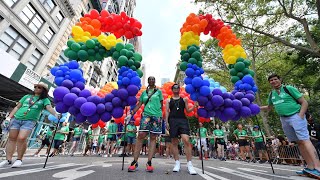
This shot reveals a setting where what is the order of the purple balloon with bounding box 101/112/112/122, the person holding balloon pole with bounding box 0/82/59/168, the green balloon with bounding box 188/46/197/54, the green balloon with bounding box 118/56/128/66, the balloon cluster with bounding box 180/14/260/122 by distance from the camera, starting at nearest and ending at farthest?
the person holding balloon pole with bounding box 0/82/59/168 → the purple balloon with bounding box 101/112/112/122 → the green balloon with bounding box 118/56/128/66 → the balloon cluster with bounding box 180/14/260/122 → the green balloon with bounding box 188/46/197/54

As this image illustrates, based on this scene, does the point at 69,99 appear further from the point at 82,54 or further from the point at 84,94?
the point at 82,54

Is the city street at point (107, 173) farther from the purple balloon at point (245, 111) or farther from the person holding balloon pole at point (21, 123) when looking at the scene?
the purple balloon at point (245, 111)

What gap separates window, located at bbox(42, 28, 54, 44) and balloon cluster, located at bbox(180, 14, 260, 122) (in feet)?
53.1

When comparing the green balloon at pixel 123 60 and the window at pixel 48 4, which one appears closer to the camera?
the green balloon at pixel 123 60

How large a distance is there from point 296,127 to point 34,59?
60.0ft

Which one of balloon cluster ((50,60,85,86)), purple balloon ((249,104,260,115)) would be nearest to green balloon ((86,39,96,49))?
Answer: balloon cluster ((50,60,85,86))

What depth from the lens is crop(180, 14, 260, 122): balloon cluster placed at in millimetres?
5035

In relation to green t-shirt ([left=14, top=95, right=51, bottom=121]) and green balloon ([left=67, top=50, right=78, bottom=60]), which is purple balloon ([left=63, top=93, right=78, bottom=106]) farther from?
green balloon ([left=67, top=50, right=78, bottom=60])

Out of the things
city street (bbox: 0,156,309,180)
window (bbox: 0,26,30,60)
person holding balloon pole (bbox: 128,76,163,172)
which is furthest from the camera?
window (bbox: 0,26,30,60)

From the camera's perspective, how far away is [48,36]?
18406 mm

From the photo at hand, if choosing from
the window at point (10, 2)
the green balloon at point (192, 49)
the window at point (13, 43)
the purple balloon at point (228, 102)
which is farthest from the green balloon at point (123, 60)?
the window at point (10, 2)

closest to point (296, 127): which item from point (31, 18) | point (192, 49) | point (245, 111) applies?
point (245, 111)

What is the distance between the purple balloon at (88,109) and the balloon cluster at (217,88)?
2282mm

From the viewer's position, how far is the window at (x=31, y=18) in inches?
609
